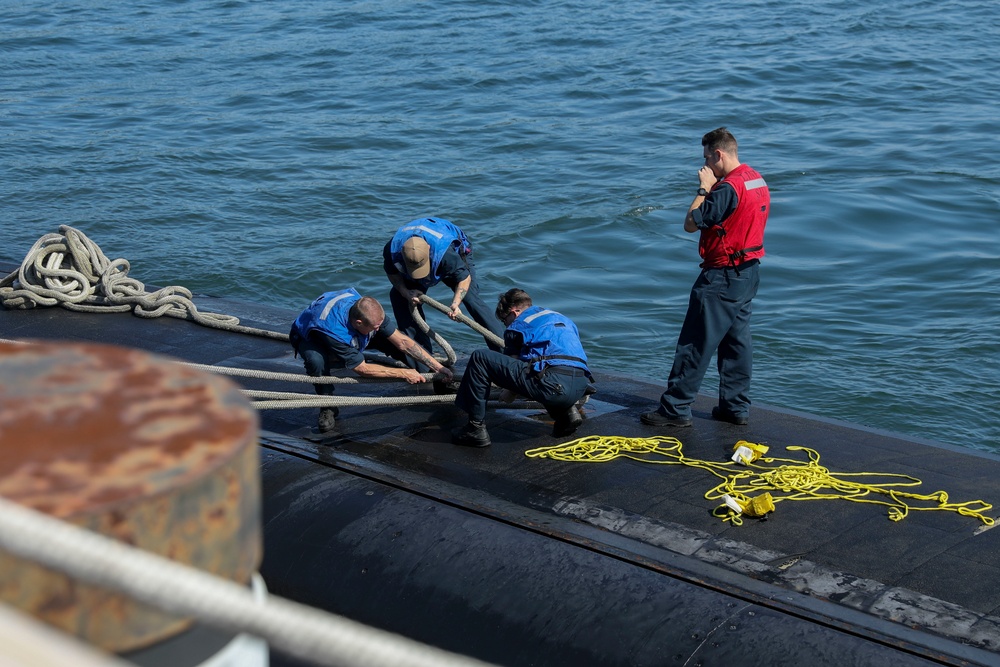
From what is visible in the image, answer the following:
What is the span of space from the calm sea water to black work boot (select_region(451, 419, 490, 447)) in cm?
505

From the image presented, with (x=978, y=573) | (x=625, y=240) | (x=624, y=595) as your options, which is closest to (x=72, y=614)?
(x=624, y=595)

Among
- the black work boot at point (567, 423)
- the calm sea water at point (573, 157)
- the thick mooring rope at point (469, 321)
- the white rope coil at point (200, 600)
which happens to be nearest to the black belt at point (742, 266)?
the black work boot at point (567, 423)

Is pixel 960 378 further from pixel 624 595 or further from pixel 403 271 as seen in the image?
pixel 624 595

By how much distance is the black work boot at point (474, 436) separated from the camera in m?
7.44

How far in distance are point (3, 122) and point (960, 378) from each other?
19.4m

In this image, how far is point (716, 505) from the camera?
6359 mm

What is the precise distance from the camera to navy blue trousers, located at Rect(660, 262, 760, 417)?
7.62 meters

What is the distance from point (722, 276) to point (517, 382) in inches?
64.5

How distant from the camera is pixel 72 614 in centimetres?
142

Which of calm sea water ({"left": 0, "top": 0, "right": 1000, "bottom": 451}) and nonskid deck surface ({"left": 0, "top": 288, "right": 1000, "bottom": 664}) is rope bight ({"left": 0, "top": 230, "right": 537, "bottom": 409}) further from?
calm sea water ({"left": 0, "top": 0, "right": 1000, "bottom": 451})

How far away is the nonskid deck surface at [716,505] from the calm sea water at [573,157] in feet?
13.0

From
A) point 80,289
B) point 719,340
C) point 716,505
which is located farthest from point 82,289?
point 716,505

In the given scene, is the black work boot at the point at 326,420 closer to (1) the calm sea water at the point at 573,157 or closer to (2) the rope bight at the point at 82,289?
(2) the rope bight at the point at 82,289

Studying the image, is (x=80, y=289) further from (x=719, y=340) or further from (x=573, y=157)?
(x=573, y=157)
